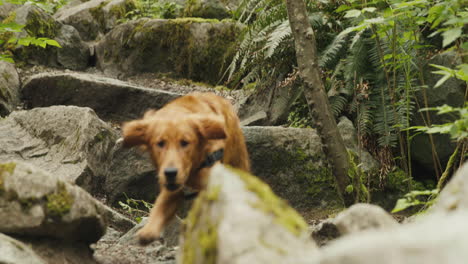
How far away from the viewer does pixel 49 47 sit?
11234 millimetres

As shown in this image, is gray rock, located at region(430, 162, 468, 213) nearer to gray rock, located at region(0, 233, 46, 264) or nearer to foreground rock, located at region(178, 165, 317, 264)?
foreground rock, located at region(178, 165, 317, 264)

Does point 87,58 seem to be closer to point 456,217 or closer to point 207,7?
point 207,7

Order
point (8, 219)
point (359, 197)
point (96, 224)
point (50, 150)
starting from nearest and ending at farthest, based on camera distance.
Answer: point (8, 219)
point (96, 224)
point (359, 197)
point (50, 150)

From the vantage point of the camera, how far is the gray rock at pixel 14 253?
2.84 metres

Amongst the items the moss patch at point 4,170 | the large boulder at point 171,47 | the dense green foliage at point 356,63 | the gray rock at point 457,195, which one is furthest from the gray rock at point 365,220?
the large boulder at point 171,47

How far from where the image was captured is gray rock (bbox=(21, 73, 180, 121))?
28.9ft

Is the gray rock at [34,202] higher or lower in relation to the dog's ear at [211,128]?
lower

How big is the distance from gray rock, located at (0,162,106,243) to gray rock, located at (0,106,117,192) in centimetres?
296

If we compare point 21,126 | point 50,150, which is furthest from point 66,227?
point 21,126

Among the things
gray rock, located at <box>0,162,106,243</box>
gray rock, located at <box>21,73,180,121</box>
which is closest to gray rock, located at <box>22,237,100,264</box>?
gray rock, located at <box>0,162,106,243</box>

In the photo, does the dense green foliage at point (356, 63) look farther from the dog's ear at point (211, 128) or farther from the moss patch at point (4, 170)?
the moss patch at point (4, 170)

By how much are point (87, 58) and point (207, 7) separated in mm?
3308

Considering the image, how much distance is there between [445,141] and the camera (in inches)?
249

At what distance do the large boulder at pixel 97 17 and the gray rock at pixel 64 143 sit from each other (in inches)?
258
